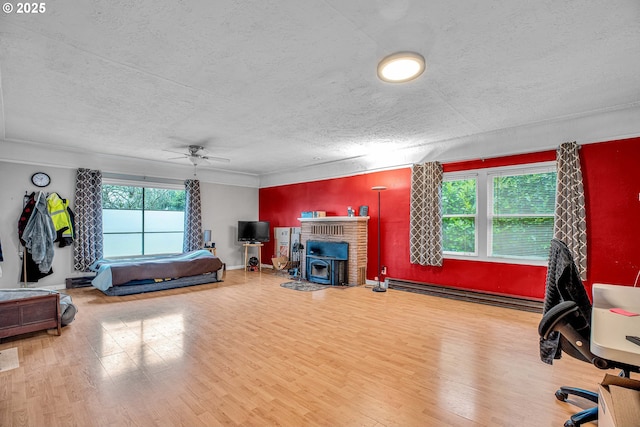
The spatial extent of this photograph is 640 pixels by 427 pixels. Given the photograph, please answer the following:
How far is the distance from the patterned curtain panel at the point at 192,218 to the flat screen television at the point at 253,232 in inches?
41.1

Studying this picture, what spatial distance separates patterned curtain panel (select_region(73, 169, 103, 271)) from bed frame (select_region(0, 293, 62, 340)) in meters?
2.89

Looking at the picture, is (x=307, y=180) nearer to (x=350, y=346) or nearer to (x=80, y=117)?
(x=80, y=117)

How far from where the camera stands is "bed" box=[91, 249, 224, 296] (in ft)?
17.1

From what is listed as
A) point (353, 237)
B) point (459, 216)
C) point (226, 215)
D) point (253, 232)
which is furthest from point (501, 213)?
point (226, 215)

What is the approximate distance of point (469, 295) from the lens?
15.9 feet

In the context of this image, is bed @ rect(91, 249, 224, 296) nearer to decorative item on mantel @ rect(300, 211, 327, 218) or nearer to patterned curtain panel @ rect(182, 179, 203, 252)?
patterned curtain panel @ rect(182, 179, 203, 252)

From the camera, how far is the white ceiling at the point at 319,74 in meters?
2.04

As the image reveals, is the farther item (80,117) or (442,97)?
(80,117)

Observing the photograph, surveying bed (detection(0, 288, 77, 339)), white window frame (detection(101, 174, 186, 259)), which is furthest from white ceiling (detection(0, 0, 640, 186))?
bed (detection(0, 288, 77, 339))

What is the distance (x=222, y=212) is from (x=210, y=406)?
21.8 feet

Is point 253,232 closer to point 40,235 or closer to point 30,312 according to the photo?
point 40,235

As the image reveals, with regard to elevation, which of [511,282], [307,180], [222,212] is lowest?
[511,282]

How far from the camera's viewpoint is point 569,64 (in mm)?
2676

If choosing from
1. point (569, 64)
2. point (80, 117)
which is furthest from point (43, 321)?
point (569, 64)
